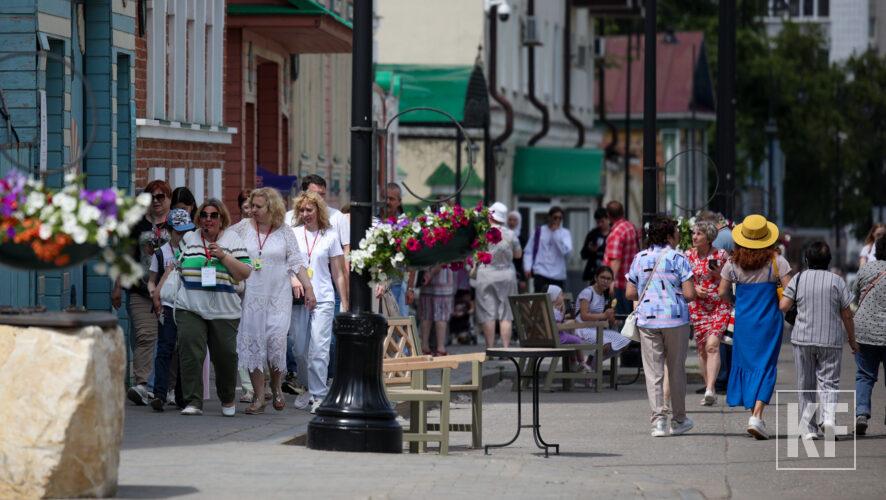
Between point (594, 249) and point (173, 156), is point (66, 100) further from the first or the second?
point (594, 249)

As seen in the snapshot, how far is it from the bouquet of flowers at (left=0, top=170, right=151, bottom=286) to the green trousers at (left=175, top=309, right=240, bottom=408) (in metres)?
5.64

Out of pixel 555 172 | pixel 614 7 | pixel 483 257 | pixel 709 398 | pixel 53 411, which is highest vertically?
pixel 614 7

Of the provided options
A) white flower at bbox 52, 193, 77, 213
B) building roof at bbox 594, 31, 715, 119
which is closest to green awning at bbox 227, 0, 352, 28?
white flower at bbox 52, 193, 77, 213

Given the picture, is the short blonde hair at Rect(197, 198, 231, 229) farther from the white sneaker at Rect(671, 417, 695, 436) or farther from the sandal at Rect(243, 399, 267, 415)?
the white sneaker at Rect(671, 417, 695, 436)

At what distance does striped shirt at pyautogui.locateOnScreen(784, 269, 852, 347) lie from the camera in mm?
15570

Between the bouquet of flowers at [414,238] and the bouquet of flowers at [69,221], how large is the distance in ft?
13.3

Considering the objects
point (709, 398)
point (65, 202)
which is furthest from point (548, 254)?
point (65, 202)

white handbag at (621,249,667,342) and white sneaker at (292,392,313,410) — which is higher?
white handbag at (621,249,667,342)

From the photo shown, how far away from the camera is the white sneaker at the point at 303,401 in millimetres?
16547

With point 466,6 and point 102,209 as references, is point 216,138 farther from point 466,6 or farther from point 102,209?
point 466,6

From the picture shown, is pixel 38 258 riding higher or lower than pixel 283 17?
lower

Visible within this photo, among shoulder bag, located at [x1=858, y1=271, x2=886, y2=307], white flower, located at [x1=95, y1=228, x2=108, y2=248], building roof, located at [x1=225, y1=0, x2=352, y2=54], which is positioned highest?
building roof, located at [x1=225, y1=0, x2=352, y2=54]

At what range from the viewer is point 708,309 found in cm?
1916

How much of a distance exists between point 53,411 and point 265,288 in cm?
635
